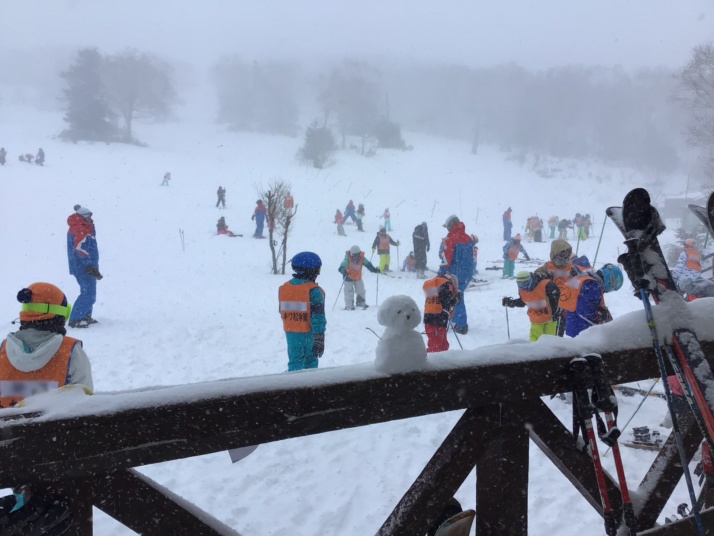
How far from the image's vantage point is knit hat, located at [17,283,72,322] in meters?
2.66

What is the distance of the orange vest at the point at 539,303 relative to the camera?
5.45 m

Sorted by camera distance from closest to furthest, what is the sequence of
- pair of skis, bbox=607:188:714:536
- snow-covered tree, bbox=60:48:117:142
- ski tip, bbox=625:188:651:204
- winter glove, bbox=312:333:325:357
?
pair of skis, bbox=607:188:714:536, ski tip, bbox=625:188:651:204, winter glove, bbox=312:333:325:357, snow-covered tree, bbox=60:48:117:142

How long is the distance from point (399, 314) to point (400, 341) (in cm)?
9

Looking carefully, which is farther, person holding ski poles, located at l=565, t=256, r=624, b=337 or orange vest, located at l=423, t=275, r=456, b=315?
orange vest, located at l=423, t=275, r=456, b=315

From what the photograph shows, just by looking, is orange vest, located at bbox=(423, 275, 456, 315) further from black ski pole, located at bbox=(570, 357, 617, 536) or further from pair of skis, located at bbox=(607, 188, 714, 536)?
black ski pole, located at bbox=(570, 357, 617, 536)

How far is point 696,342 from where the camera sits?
1651 millimetres

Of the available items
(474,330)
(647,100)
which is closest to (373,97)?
(647,100)

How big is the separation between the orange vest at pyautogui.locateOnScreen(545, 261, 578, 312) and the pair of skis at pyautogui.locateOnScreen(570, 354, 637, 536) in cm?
376

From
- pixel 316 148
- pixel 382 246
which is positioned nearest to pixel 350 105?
pixel 316 148

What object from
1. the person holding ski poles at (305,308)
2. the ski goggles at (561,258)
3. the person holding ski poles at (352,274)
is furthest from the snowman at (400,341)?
the person holding ski poles at (352,274)

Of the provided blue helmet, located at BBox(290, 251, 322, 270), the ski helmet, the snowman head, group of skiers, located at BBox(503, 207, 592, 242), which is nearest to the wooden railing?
the snowman head

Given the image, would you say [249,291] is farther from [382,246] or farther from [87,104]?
[87,104]

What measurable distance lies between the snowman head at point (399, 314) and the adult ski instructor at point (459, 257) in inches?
276

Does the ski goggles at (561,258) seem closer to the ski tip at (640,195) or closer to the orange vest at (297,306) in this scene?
the orange vest at (297,306)
